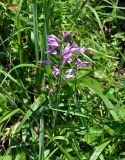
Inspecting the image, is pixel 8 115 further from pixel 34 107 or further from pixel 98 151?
pixel 98 151

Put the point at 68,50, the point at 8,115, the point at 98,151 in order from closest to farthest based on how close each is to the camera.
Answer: the point at 68,50
the point at 98,151
the point at 8,115

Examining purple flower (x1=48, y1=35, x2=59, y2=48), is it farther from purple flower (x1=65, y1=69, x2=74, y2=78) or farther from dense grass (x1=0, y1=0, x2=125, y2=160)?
purple flower (x1=65, y1=69, x2=74, y2=78)

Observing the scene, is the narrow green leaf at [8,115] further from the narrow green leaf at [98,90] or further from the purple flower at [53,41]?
the purple flower at [53,41]

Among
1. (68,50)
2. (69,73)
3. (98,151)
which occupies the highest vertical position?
(68,50)

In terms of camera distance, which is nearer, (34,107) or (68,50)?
(68,50)

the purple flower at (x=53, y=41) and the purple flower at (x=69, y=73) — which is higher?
the purple flower at (x=53, y=41)

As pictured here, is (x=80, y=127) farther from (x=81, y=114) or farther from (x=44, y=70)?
(x=44, y=70)

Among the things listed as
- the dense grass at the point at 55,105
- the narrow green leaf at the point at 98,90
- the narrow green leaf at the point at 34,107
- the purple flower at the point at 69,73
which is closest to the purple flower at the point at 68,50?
the dense grass at the point at 55,105

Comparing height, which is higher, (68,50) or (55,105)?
(68,50)

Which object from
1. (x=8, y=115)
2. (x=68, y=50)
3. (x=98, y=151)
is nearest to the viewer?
(x=68, y=50)

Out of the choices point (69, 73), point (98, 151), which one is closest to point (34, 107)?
point (69, 73)

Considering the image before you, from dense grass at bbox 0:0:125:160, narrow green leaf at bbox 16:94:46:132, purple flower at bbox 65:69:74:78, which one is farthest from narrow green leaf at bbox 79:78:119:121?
narrow green leaf at bbox 16:94:46:132

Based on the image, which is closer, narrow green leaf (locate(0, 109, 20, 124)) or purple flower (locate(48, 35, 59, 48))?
purple flower (locate(48, 35, 59, 48))
